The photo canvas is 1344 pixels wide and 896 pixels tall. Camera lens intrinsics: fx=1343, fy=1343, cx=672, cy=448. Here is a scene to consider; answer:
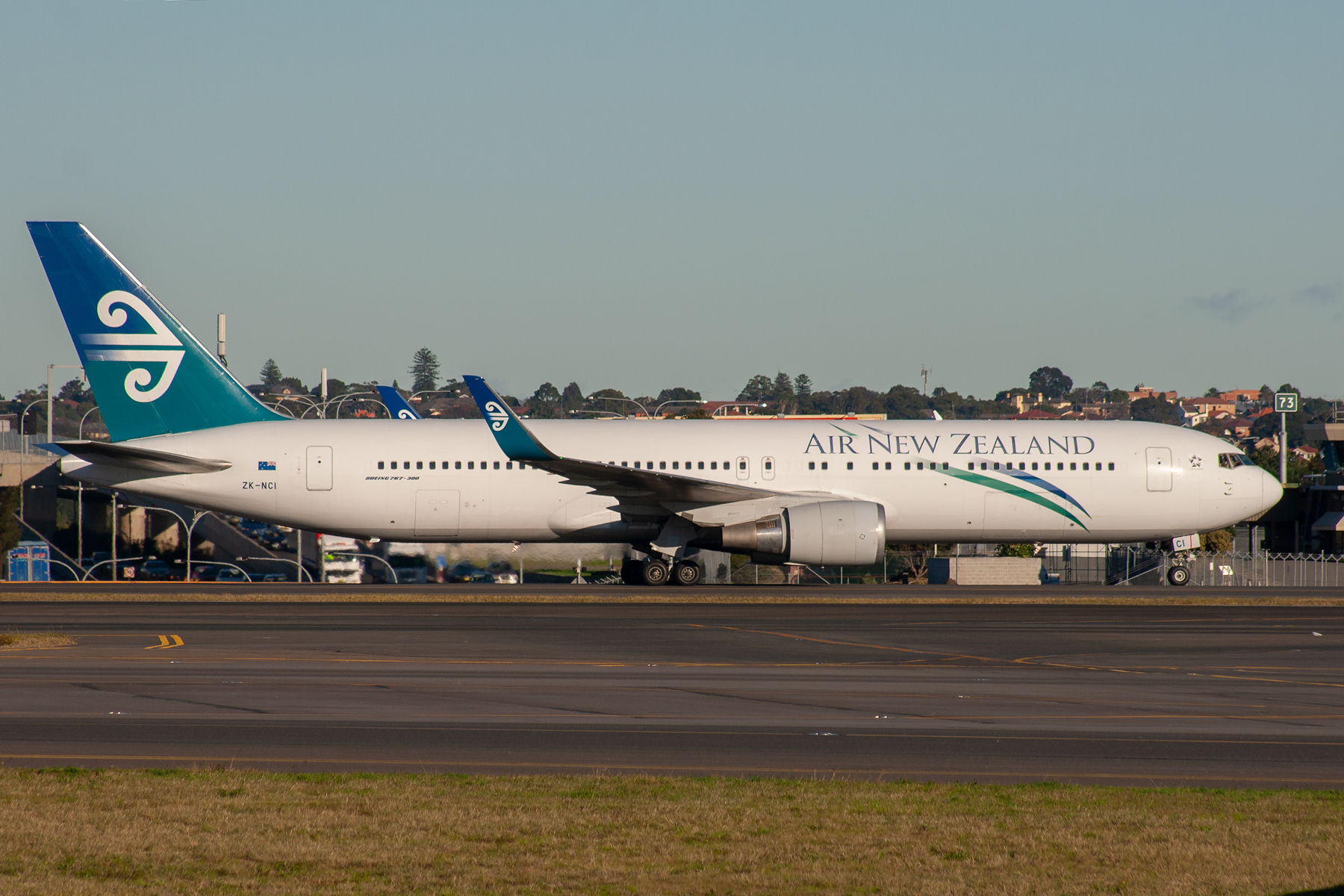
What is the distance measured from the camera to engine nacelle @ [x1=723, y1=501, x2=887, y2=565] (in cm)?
3019

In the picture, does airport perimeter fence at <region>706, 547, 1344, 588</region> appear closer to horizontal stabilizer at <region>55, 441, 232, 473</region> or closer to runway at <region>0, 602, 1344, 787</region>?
horizontal stabilizer at <region>55, 441, 232, 473</region>

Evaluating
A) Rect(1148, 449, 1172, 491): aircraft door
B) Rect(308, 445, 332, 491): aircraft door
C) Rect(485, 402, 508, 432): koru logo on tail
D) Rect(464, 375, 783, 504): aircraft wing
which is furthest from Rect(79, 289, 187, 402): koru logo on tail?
Rect(1148, 449, 1172, 491): aircraft door

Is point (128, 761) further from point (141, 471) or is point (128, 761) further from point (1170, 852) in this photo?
point (141, 471)

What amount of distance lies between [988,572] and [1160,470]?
12510mm

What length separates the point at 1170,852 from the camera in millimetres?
7801

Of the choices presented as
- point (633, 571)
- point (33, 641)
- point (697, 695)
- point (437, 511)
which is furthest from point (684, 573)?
point (697, 695)

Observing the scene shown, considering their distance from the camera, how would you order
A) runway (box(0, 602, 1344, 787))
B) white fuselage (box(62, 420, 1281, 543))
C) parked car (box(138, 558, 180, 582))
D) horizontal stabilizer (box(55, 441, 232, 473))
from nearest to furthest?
1. runway (box(0, 602, 1344, 787))
2. horizontal stabilizer (box(55, 441, 232, 473))
3. white fuselage (box(62, 420, 1281, 543))
4. parked car (box(138, 558, 180, 582))

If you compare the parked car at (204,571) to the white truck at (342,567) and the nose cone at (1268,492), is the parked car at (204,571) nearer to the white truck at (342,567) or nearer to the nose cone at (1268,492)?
the white truck at (342,567)

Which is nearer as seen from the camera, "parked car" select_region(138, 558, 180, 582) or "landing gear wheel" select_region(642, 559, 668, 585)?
"landing gear wheel" select_region(642, 559, 668, 585)

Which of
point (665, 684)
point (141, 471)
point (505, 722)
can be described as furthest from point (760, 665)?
point (141, 471)

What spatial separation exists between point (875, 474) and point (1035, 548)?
31752mm

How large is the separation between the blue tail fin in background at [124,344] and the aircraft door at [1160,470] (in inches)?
892

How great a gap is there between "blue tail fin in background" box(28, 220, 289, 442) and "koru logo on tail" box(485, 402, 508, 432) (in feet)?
24.2

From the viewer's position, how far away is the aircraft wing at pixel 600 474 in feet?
98.3
